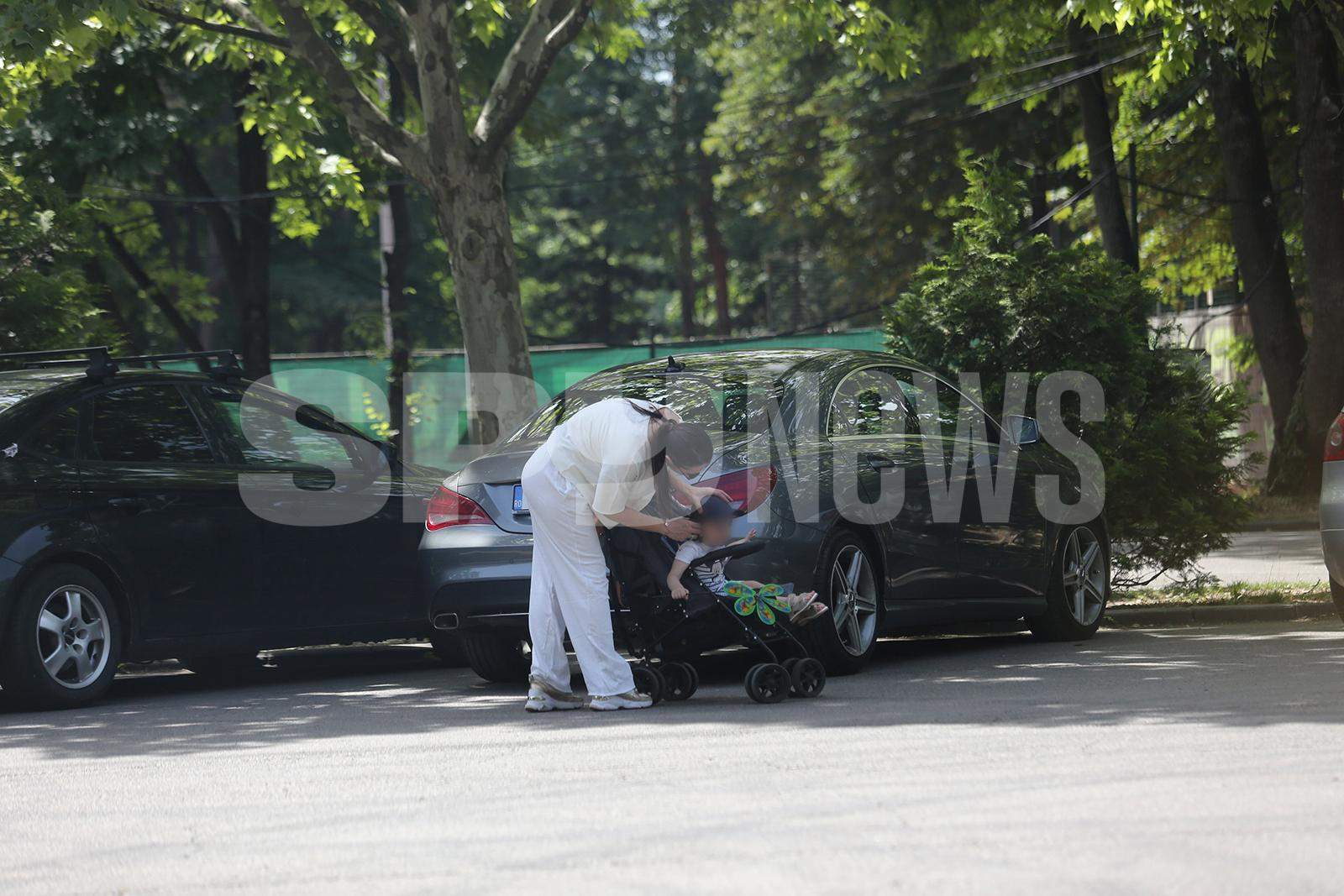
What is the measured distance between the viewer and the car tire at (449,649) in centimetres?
1039

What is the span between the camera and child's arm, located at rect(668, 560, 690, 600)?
7.75m

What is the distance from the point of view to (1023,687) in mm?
8227

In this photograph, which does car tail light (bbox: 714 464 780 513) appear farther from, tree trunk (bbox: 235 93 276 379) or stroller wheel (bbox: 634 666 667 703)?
tree trunk (bbox: 235 93 276 379)

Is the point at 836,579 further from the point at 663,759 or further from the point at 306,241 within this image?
the point at 306,241

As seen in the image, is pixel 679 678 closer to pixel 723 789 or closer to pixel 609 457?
pixel 609 457

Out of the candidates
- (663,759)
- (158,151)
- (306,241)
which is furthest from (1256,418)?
(663,759)

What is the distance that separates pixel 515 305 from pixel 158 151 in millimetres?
7762

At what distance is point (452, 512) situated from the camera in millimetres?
8578

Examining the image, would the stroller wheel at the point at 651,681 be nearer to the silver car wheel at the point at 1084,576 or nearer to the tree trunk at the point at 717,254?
the silver car wheel at the point at 1084,576

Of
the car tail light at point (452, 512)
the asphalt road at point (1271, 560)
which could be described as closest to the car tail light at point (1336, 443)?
the asphalt road at point (1271, 560)

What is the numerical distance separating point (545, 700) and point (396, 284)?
17049 millimetres

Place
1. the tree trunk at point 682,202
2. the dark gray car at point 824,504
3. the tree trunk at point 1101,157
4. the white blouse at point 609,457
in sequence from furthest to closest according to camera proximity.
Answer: the tree trunk at point 682,202 → the tree trunk at point 1101,157 → the dark gray car at point 824,504 → the white blouse at point 609,457

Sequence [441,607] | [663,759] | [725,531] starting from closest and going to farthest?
[663,759]
[725,531]
[441,607]

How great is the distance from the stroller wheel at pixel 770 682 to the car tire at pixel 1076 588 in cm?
309
